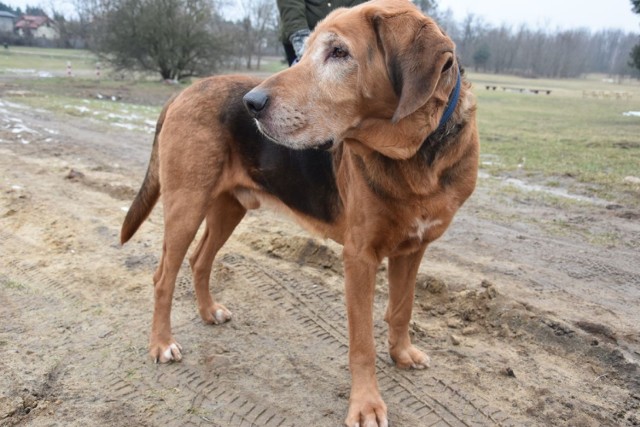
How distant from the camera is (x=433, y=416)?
3072 mm

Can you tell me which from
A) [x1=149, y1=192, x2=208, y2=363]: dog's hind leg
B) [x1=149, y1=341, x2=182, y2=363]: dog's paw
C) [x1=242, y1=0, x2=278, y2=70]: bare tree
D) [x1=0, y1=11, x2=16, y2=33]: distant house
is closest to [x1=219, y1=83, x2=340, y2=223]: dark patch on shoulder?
[x1=149, y1=192, x2=208, y2=363]: dog's hind leg

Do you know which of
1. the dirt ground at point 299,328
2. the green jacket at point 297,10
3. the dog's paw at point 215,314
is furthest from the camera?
the green jacket at point 297,10

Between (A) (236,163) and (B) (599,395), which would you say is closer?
(B) (599,395)

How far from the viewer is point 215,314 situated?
4184 millimetres

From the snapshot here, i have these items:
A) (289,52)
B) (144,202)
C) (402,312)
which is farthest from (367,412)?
(289,52)

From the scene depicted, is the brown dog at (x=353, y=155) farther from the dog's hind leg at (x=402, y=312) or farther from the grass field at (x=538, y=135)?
the grass field at (x=538, y=135)

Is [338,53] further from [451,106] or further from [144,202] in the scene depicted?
[144,202]

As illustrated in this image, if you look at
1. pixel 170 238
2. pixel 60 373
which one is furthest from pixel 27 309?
pixel 170 238

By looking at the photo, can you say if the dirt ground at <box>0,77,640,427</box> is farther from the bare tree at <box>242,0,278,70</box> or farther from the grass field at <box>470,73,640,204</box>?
the bare tree at <box>242,0,278,70</box>

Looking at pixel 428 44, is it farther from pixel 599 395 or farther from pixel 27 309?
pixel 27 309

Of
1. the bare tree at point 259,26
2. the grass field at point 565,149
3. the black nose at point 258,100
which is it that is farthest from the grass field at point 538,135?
the bare tree at point 259,26

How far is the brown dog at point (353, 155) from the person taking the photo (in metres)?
2.68

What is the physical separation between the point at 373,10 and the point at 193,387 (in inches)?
96.1

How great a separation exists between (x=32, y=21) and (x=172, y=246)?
109 metres
